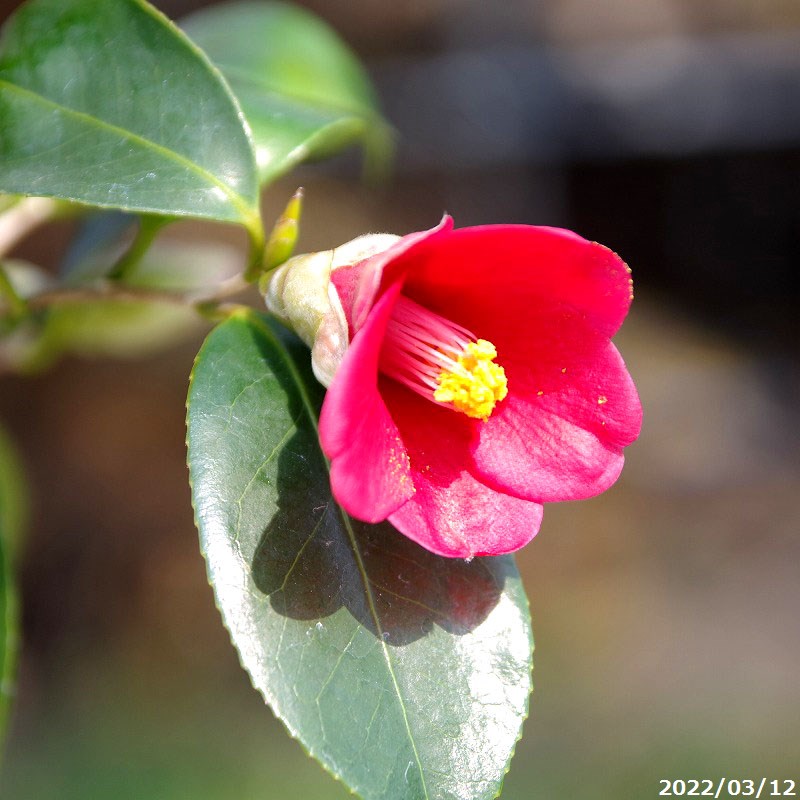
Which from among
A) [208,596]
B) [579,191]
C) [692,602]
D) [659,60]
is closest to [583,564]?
[692,602]

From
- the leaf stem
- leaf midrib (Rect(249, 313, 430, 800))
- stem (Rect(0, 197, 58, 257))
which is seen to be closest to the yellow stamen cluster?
leaf midrib (Rect(249, 313, 430, 800))

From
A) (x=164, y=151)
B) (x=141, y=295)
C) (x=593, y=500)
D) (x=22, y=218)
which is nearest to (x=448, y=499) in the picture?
(x=164, y=151)

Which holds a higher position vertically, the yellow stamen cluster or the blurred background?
the yellow stamen cluster

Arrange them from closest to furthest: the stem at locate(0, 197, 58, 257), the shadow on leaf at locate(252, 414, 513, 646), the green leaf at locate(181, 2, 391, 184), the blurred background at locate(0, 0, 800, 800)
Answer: the shadow on leaf at locate(252, 414, 513, 646) → the green leaf at locate(181, 2, 391, 184) → the stem at locate(0, 197, 58, 257) → the blurred background at locate(0, 0, 800, 800)

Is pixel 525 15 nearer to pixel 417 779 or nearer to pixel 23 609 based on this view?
pixel 23 609

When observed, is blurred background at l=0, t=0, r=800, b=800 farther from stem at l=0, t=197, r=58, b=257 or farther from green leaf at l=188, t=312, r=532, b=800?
green leaf at l=188, t=312, r=532, b=800

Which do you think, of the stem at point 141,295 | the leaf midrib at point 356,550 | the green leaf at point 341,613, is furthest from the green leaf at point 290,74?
the green leaf at point 341,613
